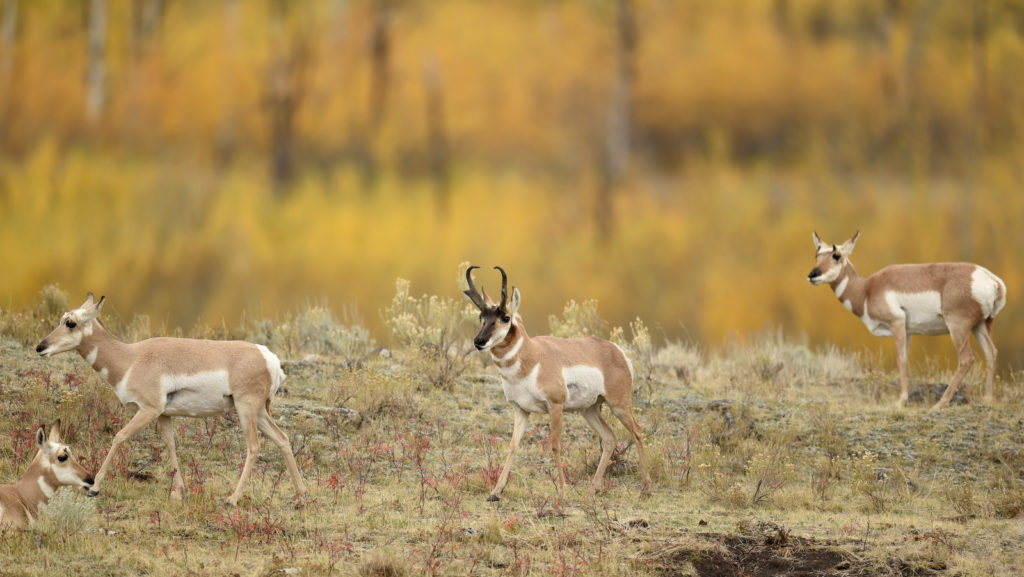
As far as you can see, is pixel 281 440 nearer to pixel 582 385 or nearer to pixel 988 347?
pixel 582 385

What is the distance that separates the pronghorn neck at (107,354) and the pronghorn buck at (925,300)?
11.3 m

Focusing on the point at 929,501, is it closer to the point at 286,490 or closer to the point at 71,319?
the point at 286,490

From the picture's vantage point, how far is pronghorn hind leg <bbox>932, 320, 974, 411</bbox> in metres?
16.8

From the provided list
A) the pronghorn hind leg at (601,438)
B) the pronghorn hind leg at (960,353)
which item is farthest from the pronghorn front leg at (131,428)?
the pronghorn hind leg at (960,353)

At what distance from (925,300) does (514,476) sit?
25.8ft

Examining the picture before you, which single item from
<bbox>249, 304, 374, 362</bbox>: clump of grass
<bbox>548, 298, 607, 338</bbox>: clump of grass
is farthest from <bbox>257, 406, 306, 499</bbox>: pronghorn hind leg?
<bbox>548, 298, 607, 338</bbox>: clump of grass

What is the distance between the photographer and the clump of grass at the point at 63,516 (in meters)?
9.66

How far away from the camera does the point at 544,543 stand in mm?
10133

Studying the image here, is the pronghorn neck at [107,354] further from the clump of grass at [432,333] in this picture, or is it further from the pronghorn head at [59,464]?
the clump of grass at [432,333]

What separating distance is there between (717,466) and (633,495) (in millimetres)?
1363

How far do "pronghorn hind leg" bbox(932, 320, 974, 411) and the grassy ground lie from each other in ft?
1.19

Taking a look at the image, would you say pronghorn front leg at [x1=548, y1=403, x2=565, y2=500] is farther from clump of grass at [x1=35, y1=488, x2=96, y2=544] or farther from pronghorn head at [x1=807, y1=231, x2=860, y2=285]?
pronghorn head at [x1=807, y1=231, x2=860, y2=285]

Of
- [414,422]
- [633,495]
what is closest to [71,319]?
[414,422]

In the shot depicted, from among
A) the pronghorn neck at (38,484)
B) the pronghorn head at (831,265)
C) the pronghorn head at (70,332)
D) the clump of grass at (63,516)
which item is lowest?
the clump of grass at (63,516)
